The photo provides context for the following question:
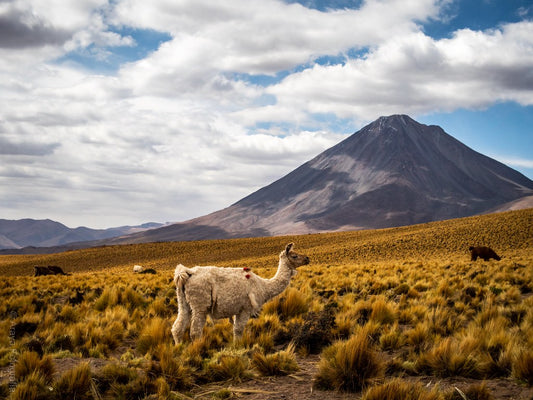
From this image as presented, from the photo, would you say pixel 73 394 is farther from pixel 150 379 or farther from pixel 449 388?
pixel 449 388

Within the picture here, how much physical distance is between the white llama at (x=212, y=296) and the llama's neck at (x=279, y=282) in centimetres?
57

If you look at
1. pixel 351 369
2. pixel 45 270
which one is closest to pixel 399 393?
pixel 351 369

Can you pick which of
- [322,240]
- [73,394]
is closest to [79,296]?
[73,394]

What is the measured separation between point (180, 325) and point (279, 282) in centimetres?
236

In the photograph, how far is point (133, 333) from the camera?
305 inches

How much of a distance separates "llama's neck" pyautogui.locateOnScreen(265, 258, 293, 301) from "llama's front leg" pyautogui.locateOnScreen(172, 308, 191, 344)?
180 cm

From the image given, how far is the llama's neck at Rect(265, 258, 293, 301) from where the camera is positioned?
773 centimetres

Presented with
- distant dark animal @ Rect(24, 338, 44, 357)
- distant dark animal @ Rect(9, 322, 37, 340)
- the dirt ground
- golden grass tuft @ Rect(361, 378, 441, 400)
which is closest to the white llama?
the dirt ground

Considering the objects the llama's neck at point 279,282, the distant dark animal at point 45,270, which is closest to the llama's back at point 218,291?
the llama's neck at point 279,282

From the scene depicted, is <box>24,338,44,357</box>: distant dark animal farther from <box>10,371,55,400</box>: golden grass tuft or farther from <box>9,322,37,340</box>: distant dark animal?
<box>9,322,37,340</box>: distant dark animal

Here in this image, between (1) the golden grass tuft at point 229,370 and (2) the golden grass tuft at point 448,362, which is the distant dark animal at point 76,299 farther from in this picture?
(2) the golden grass tuft at point 448,362

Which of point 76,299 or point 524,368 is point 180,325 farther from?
point 76,299

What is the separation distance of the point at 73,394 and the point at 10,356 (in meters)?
2.12

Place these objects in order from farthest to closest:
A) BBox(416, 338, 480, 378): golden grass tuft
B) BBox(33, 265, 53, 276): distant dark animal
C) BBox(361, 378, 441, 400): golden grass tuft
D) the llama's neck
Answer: BBox(33, 265, 53, 276): distant dark animal
the llama's neck
BBox(416, 338, 480, 378): golden grass tuft
BBox(361, 378, 441, 400): golden grass tuft
